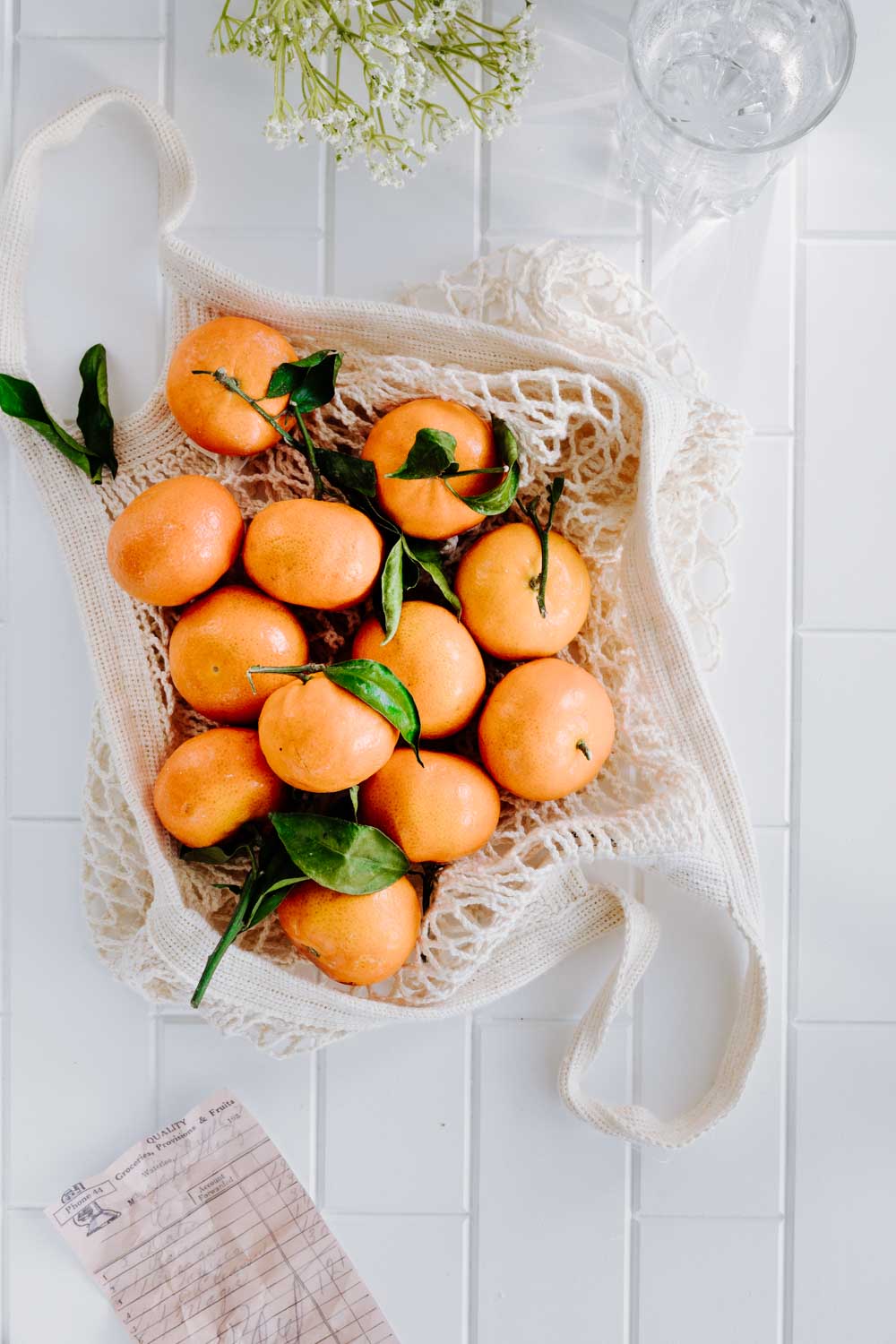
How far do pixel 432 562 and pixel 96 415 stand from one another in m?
0.29

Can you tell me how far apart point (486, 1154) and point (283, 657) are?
0.46 m

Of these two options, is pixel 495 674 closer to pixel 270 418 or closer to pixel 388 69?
pixel 270 418

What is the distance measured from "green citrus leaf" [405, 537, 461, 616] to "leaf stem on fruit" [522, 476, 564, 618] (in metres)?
0.05

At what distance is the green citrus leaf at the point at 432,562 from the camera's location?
2.13 feet

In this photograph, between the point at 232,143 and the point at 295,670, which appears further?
the point at 232,143

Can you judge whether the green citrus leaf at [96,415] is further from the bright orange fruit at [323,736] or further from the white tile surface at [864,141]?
the white tile surface at [864,141]

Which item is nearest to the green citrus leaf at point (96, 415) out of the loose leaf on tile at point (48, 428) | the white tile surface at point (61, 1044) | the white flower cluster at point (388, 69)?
the loose leaf on tile at point (48, 428)

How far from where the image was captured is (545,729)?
625 millimetres

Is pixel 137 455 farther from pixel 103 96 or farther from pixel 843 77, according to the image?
pixel 843 77

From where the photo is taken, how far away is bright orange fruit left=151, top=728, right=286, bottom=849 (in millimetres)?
646

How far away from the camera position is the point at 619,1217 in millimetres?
813

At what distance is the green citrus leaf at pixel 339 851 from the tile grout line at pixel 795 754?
355mm

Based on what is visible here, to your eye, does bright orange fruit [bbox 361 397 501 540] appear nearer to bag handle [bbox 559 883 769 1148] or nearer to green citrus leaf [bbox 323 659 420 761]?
green citrus leaf [bbox 323 659 420 761]

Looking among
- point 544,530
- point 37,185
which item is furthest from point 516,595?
point 37,185
